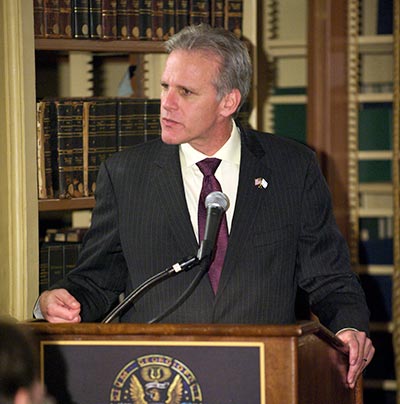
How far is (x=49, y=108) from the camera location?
3.22 m

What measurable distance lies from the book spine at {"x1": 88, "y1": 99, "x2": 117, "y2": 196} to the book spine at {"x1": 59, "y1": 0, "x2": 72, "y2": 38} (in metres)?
0.26

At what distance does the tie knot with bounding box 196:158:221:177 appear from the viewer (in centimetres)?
252

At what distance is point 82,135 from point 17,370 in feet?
6.81

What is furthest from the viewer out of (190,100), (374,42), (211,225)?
(374,42)

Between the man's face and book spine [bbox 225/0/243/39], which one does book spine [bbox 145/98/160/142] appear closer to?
book spine [bbox 225/0/243/39]

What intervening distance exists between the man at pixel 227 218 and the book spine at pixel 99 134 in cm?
72

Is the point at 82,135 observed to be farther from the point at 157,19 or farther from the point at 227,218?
the point at 227,218

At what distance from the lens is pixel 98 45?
10.8 ft

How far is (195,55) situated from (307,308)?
978 millimetres

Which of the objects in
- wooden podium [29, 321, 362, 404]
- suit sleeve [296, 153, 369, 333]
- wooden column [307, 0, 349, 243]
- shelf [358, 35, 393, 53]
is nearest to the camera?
wooden podium [29, 321, 362, 404]

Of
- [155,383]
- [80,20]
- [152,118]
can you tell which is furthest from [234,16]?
[155,383]

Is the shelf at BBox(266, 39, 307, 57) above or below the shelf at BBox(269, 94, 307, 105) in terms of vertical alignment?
above

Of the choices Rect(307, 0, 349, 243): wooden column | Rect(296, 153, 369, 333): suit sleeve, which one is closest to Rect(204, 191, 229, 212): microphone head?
Rect(296, 153, 369, 333): suit sleeve

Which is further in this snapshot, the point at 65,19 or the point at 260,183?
the point at 65,19
